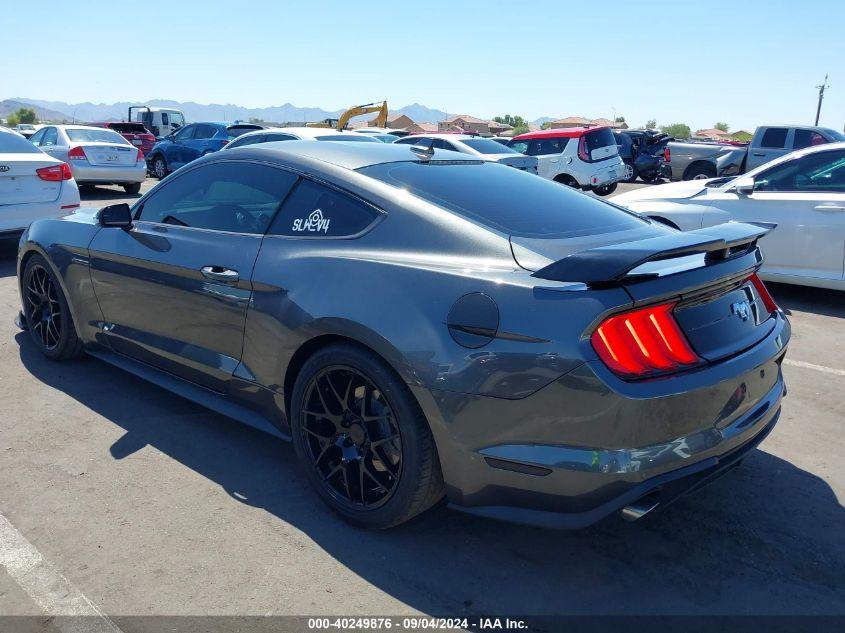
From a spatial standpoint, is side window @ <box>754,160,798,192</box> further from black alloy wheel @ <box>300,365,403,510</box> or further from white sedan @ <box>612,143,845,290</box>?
black alloy wheel @ <box>300,365,403,510</box>

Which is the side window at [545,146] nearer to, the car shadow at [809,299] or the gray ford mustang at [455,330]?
the car shadow at [809,299]

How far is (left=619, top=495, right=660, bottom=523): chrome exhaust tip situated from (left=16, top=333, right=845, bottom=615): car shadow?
35 cm

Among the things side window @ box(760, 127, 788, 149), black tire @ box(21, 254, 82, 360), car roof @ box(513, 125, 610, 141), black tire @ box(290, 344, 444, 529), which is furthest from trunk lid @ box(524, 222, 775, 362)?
side window @ box(760, 127, 788, 149)

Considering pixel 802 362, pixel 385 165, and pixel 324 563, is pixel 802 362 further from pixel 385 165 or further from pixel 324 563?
pixel 324 563

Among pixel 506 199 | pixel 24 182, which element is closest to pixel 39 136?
pixel 24 182

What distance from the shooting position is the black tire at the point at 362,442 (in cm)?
269

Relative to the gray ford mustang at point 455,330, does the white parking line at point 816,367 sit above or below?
below

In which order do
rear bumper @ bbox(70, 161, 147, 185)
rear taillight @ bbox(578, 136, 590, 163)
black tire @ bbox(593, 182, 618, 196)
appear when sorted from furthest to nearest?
black tire @ bbox(593, 182, 618, 196) < rear taillight @ bbox(578, 136, 590, 163) < rear bumper @ bbox(70, 161, 147, 185)

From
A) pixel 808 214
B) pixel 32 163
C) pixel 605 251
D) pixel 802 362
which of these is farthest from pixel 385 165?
pixel 32 163

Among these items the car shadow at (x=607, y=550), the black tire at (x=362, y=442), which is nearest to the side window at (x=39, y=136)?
the car shadow at (x=607, y=550)

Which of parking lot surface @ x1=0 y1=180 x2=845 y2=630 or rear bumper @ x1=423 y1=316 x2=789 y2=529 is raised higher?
rear bumper @ x1=423 y1=316 x2=789 y2=529

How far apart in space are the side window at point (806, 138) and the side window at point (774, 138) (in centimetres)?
27

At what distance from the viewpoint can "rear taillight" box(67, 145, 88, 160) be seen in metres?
14.0

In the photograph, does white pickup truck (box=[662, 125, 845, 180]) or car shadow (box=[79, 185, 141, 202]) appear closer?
car shadow (box=[79, 185, 141, 202])
